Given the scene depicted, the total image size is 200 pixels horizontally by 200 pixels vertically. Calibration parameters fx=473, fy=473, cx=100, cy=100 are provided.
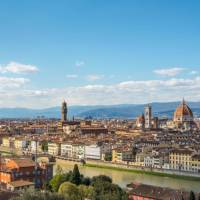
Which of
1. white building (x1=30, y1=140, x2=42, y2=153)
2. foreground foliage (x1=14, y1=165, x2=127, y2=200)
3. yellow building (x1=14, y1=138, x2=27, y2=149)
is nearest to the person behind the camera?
foreground foliage (x1=14, y1=165, x2=127, y2=200)

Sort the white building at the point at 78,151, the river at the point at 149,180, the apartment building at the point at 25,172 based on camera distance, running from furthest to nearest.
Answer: the white building at the point at 78,151, the river at the point at 149,180, the apartment building at the point at 25,172

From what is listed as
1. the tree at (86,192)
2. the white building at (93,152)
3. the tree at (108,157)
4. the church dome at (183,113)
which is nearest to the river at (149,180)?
the tree at (108,157)

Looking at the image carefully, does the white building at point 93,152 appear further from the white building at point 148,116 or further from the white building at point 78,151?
the white building at point 148,116

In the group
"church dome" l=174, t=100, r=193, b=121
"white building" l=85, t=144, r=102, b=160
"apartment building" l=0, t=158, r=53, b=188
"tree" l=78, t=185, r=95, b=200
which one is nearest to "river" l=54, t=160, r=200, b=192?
"apartment building" l=0, t=158, r=53, b=188

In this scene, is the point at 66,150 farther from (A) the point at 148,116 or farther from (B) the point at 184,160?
(A) the point at 148,116

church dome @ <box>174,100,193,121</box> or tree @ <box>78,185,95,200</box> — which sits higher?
church dome @ <box>174,100,193,121</box>

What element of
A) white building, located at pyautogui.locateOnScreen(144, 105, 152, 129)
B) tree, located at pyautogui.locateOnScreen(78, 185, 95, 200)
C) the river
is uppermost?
white building, located at pyautogui.locateOnScreen(144, 105, 152, 129)

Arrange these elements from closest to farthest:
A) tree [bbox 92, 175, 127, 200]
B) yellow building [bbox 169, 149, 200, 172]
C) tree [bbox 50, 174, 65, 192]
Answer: tree [bbox 92, 175, 127, 200] < tree [bbox 50, 174, 65, 192] < yellow building [bbox 169, 149, 200, 172]

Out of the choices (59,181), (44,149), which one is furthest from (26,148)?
(59,181)

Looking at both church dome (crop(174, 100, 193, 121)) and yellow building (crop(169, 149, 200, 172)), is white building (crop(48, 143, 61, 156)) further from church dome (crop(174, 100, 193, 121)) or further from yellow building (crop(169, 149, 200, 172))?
church dome (crop(174, 100, 193, 121))

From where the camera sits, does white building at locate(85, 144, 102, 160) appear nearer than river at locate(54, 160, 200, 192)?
No

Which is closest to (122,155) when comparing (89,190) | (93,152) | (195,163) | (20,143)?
(93,152)
